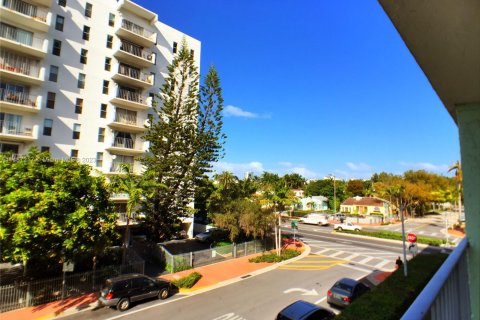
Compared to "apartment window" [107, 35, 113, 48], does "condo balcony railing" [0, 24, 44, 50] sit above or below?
below

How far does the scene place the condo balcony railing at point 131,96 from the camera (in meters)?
28.1

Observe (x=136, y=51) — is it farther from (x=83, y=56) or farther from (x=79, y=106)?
(x=79, y=106)

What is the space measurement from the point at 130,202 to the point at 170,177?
793cm

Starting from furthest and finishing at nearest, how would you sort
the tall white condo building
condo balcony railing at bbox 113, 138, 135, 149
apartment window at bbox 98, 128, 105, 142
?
1. condo balcony railing at bbox 113, 138, 135, 149
2. apartment window at bbox 98, 128, 105, 142
3. the tall white condo building

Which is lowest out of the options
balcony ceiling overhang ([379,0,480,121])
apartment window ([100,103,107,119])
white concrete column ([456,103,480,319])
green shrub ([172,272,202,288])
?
green shrub ([172,272,202,288])

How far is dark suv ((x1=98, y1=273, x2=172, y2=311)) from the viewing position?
14.0m

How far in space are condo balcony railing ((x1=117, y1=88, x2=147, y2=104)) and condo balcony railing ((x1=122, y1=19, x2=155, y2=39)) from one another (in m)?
6.64

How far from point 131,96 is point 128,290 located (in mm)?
20695

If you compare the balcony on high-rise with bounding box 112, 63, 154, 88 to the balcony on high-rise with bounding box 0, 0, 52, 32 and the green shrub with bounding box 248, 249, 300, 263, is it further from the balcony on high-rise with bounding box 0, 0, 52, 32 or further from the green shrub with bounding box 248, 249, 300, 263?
the green shrub with bounding box 248, 249, 300, 263

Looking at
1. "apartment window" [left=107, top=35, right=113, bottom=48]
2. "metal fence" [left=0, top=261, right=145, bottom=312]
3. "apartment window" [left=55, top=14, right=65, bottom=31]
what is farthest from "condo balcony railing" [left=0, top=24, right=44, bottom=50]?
"metal fence" [left=0, top=261, right=145, bottom=312]

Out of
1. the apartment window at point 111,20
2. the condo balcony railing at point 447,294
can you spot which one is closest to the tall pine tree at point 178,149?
the apartment window at point 111,20

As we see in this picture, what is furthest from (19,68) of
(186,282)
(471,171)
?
(471,171)

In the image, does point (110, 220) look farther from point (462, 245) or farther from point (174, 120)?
point (462, 245)

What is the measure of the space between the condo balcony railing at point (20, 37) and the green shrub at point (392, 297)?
29827mm
